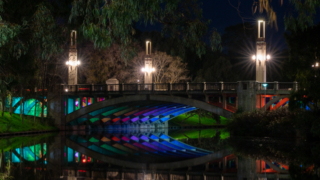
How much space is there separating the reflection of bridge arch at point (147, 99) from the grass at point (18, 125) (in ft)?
9.51

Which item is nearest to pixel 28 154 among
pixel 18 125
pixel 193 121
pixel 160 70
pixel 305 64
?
pixel 18 125

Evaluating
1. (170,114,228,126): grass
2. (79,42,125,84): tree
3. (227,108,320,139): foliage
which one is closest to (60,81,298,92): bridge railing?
(227,108,320,139): foliage

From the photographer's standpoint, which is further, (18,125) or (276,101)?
(18,125)

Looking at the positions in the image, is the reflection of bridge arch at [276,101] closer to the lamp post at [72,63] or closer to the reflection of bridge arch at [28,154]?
the reflection of bridge arch at [28,154]

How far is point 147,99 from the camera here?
1533 inches

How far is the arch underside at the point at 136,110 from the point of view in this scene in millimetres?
37697

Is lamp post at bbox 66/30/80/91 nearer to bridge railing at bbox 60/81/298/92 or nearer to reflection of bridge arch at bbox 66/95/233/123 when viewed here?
bridge railing at bbox 60/81/298/92

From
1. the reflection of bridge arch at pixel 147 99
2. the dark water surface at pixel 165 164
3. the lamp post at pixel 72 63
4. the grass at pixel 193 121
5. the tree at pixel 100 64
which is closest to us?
the dark water surface at pixel 165 164

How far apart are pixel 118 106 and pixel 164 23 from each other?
28219mm

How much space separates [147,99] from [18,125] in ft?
37.5

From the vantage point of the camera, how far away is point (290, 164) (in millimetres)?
16922

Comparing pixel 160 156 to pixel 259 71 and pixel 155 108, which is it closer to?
pixel 259 71

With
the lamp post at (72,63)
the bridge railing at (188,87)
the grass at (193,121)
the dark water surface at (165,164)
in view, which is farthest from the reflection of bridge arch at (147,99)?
the grass at (193,121)

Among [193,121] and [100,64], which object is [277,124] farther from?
[193,121]
